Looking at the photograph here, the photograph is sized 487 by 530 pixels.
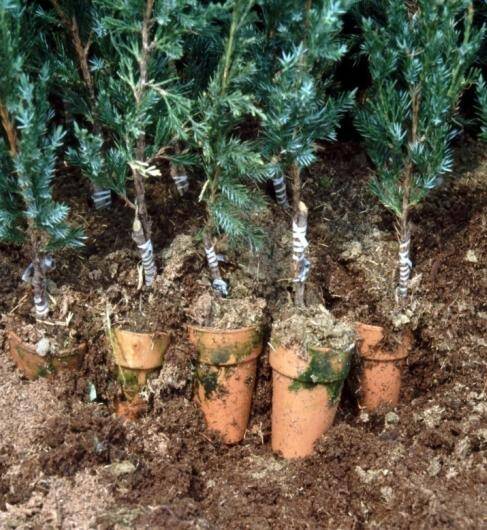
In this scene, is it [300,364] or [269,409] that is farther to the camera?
[269,409]

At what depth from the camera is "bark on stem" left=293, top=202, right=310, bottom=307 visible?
357cm

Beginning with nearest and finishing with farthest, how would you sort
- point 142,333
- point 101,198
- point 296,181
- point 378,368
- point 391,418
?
point 296,181 < point 142,333 < point 391,418 < point 378,368 < point 101,198

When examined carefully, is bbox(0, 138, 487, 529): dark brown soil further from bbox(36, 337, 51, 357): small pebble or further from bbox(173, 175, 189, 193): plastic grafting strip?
bbox(36, 337, 51, 357): small pebble

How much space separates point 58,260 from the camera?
385cm

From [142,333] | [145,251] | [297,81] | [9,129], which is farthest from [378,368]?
[9,129]

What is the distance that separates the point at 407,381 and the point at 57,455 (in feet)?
5.78

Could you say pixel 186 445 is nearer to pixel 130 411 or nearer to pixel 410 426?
pixel 130 411

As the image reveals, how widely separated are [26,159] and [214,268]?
1020 millimetres

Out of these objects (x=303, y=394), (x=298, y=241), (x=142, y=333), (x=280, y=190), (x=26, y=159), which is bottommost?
(x=303, y=394)

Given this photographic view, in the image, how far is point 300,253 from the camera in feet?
12.0

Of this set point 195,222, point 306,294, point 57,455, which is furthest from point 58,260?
point 306,294

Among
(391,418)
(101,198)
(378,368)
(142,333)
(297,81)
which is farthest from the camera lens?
(101,198)

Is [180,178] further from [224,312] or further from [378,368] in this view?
[378,368]

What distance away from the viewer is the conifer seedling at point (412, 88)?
3.30 metres
